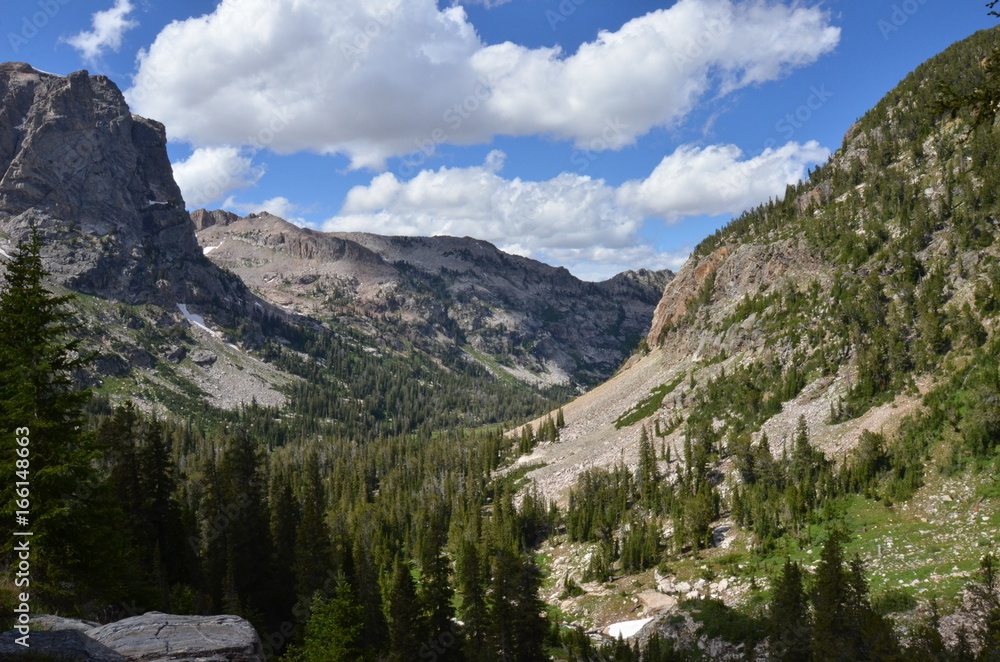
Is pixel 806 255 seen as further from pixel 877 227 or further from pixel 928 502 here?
pixel 928 502

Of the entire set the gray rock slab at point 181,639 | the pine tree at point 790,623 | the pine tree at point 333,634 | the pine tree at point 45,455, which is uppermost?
the pine tree at point 45,455

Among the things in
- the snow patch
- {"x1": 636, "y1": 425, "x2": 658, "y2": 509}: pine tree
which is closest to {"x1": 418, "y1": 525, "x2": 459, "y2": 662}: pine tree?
the snow patch

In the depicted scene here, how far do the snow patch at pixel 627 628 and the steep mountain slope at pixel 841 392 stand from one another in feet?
12.1

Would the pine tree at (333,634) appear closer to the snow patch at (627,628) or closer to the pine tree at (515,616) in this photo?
the pine tree at (515,616)

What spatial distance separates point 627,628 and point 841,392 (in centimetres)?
4026

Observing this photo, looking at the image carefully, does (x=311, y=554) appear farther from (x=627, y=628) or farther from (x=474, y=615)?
(x=627, y=628)

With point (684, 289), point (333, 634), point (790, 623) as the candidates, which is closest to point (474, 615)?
point (333, 634)

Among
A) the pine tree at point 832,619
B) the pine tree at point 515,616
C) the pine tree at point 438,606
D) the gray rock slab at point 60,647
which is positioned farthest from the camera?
the pine tree at point 438,606

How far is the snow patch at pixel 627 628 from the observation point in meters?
50.5

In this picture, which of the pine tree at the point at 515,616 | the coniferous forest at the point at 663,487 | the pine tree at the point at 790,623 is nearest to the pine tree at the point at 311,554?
the coniferous forest at the point at 663,487

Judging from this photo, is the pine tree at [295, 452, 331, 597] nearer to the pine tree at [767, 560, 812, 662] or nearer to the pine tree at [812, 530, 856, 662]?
the pine tree at [767, 560, 812, 662]

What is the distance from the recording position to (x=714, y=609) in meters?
45.2

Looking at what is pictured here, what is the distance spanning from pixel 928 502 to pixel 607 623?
29.0 meters

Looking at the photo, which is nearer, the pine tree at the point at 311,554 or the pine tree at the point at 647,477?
the pine tree at the point at 311,554
